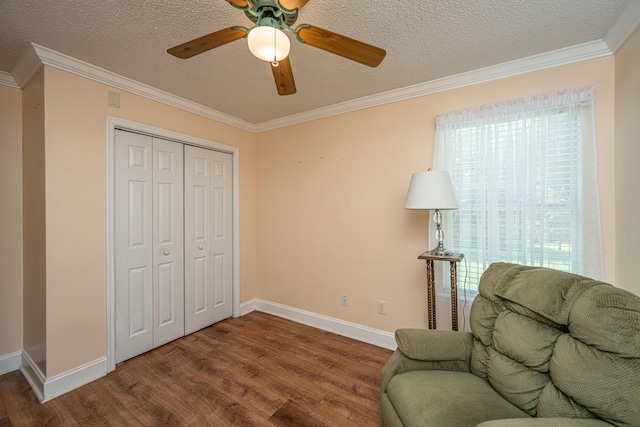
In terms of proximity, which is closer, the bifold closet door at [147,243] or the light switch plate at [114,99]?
the light switch plate at [114,99]

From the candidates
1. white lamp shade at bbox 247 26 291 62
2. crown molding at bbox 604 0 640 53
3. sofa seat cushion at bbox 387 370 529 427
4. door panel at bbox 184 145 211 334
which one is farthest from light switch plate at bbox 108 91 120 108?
crown molding at bbox 604 0 640 53

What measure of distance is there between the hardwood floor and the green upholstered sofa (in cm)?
61

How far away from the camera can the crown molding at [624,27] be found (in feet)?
4.70

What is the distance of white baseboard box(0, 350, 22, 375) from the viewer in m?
2.13

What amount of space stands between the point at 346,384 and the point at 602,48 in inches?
115

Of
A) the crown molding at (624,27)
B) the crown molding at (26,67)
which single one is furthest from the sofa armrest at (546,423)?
the crown molding at (26,67)

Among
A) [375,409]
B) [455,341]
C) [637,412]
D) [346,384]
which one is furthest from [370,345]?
[637,412]

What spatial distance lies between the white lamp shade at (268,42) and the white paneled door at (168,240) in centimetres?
179

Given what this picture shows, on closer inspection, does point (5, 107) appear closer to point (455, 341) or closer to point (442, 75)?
point (442, 75)

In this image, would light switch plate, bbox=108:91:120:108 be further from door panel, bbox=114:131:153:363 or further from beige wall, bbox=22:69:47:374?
beige wall, bbox=22:69:47:374

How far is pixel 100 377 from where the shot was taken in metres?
2.10

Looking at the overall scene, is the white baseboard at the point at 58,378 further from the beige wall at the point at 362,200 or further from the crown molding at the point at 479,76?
the crown molding at the point at 479,76

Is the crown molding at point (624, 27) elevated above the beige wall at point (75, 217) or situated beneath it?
elevated above

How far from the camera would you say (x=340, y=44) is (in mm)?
1288
